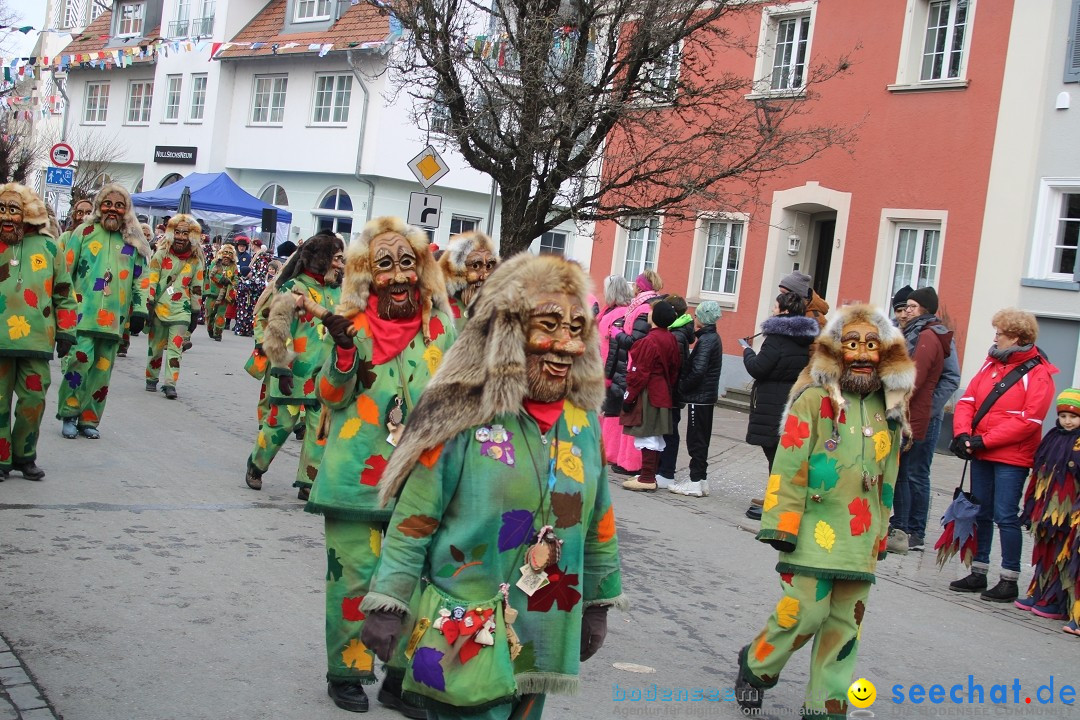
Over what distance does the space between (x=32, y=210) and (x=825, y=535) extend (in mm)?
5940

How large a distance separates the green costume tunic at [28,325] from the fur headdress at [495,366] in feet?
18.4

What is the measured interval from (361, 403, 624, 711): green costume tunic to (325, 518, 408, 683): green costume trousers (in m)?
1.40

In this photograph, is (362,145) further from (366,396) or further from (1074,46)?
(366,396)

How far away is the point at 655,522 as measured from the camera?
32.8ft

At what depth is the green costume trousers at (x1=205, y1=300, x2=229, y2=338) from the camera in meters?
22.6

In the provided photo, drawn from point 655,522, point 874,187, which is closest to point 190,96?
point 874,187

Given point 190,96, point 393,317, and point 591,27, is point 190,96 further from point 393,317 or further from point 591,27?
point 393,317

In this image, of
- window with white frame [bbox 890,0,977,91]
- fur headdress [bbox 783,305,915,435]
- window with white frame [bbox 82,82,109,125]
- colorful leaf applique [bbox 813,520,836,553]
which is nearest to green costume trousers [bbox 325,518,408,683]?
colorful leaf applique [bbox 813,520,836,553]

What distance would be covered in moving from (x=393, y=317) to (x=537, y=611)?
2007 millimetres

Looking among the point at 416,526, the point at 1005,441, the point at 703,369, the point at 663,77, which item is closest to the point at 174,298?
the point at 703,369

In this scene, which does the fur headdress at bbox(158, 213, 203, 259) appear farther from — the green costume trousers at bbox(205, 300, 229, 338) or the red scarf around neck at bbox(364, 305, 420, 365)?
the red scarf around neck at bbox(364, 305, 420, 365)

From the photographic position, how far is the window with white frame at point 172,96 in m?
40.5

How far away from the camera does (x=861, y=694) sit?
219 inches

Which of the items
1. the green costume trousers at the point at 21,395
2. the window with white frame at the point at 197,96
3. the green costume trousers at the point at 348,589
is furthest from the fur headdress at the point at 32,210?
the window with white frame at the point at 197,96
